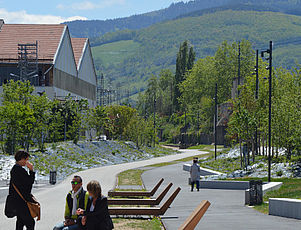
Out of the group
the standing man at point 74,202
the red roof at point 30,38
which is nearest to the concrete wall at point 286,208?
the standing man at point 74,202

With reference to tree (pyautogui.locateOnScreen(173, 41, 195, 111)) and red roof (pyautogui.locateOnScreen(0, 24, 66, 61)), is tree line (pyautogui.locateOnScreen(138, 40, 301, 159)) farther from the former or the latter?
red roof (pyautogui.locateOnScreen(0, 24, 66, 61))

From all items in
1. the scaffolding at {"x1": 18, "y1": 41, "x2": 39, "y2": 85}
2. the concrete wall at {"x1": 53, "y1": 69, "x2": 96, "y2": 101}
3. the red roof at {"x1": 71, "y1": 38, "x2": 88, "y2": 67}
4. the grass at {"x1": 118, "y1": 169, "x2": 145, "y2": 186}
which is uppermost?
the red roof at {"x1": 71, "y1": 38, "x2": 88, "y2": 67}

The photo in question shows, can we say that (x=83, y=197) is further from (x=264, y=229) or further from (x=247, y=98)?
(x=247, y=98)

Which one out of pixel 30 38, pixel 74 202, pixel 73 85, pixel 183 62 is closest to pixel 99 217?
pixel 74 202

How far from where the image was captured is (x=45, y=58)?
64.5m

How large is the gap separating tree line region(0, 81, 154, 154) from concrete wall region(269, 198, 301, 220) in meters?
28.7

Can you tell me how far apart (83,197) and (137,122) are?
222 ft

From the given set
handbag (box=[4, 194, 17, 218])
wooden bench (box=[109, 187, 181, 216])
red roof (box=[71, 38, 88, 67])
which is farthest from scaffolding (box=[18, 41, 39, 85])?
handbag (box=[4, 194, 17, 218])

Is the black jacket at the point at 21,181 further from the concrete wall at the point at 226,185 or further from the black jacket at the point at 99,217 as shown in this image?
the concrete wall at the point at 226,185

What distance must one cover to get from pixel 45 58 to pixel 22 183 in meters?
55.8

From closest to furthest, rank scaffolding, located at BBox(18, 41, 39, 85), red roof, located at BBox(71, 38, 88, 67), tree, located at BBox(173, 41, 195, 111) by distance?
scaffolding, located at BBox(18, 41, 39, 85) < red roof, located at BBox(71, 38, 88, 67) < tree, located at BBox(173, 41, 195, 111)

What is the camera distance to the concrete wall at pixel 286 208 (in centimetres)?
1577

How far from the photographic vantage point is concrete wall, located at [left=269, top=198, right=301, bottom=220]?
621 inches

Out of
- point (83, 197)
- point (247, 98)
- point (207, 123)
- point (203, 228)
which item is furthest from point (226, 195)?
point (207, 123)
